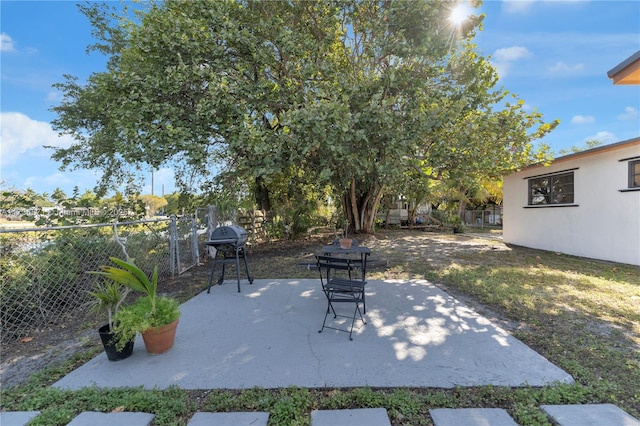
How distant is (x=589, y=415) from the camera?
1950 mm

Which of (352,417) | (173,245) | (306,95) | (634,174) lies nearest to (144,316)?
(352,417)

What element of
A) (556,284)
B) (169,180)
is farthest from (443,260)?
(169,180)

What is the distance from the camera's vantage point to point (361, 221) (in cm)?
1373

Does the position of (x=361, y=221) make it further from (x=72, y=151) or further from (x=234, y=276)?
(x=72, y=151)

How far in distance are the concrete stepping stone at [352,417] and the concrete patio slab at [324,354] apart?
31 cm

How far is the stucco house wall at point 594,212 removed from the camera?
7.07 metres

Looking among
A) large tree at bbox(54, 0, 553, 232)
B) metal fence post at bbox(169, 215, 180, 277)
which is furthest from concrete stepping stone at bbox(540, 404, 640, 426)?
metal fence post at bbox(169, 215, 180, 277)

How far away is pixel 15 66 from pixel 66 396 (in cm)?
694

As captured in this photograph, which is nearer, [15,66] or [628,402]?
[628,402]

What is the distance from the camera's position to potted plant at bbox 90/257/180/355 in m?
2.67

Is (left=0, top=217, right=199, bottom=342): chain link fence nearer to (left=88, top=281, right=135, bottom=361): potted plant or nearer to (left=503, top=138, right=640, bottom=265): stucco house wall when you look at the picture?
(left=88, top=281, right=135, bottom=361): potted plant

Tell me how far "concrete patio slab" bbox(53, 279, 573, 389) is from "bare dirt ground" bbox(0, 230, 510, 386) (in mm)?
506

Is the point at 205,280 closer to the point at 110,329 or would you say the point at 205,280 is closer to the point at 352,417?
the point at 110,329

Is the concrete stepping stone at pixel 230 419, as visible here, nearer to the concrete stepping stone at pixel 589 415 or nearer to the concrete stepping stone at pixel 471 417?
the concrete stepping stone at pixel 471 417
